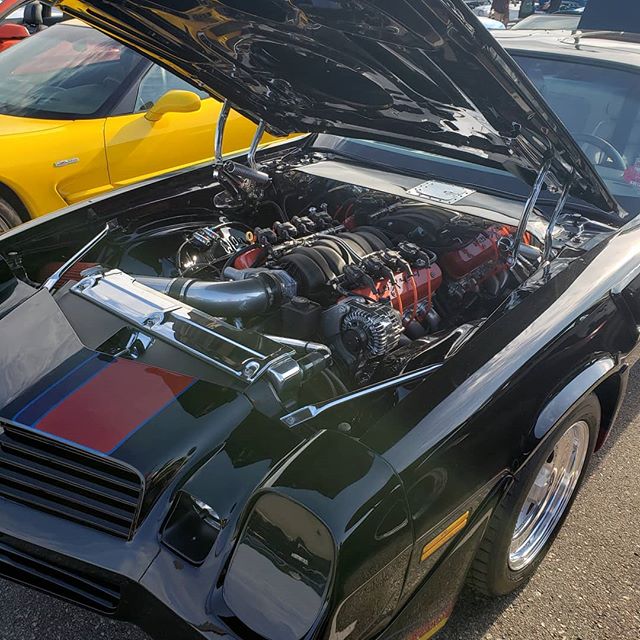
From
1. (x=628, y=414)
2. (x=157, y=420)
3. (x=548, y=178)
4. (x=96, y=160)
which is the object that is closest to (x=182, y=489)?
(x=157, y=420)

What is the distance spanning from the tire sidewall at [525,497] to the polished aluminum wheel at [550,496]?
0.9 inches

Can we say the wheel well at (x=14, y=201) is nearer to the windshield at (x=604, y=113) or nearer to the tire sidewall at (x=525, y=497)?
the windshield at (x=604, y=113)

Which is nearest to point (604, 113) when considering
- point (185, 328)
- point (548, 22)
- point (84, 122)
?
point (185, 328)

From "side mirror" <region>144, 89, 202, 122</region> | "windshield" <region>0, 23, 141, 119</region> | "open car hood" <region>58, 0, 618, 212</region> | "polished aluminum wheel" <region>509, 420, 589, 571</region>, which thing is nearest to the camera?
"open car hood" <region>58, 0, 618, 212</region>

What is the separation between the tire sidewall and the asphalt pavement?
0.27 feet

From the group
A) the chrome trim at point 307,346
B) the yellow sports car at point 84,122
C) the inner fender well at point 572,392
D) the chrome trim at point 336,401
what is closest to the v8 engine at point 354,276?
the chrome trim at point 307,346

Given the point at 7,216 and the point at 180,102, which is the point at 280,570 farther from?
the point at 7,216

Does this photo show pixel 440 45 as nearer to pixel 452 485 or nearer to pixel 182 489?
pixel 452 485

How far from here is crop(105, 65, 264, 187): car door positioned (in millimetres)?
3947

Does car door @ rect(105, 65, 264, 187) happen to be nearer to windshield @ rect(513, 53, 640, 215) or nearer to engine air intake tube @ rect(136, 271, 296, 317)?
engine air intake tube @ rect(136, 271, 296, 317)

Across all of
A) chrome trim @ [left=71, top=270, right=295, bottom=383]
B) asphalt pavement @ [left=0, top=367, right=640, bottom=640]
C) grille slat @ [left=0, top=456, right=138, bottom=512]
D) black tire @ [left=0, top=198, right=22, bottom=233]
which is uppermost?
chrome trim @ [left=71, top=270, right=295, bottom=383]

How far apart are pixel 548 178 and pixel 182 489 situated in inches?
62.3

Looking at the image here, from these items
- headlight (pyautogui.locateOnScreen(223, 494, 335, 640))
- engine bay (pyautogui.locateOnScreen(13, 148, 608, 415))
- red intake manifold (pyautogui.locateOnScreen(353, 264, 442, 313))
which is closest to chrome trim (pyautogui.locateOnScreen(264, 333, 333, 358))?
engine bay (pyautogui.locateOnScreen(13, 148, 608, 415))

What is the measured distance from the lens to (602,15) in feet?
14.3
